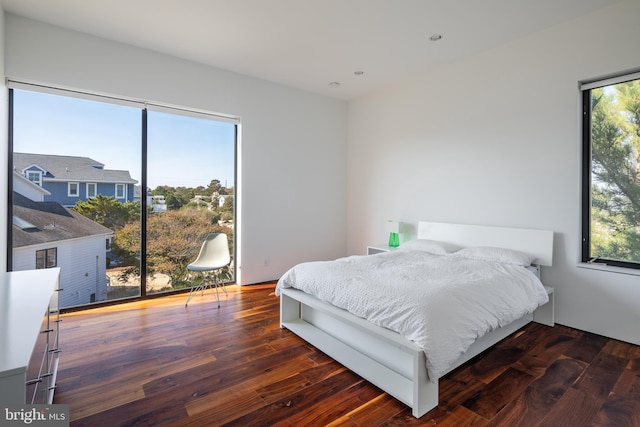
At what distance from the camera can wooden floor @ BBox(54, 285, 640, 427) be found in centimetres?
179

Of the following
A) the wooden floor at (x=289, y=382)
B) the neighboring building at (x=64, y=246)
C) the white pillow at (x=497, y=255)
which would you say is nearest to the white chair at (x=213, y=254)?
the wooden floor at (x=289, y=382)

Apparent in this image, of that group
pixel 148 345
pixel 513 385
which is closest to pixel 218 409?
pixel 148 345

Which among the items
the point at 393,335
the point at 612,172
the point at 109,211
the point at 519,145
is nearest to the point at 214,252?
the point at 109,211

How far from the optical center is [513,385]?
2.08 m

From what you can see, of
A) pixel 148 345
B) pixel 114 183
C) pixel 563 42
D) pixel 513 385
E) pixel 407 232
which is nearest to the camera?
pixel 513 385

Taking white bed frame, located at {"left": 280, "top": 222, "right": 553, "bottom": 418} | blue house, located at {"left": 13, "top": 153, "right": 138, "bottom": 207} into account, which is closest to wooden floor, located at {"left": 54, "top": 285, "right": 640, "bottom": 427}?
white bed frame, located at {"left": 280, "top": 222, "right": 553, "bottom": 418}

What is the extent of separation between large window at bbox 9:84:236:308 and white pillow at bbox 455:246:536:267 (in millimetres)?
3076

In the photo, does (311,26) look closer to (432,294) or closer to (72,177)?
(432,294)

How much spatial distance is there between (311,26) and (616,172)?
3130 millimetres

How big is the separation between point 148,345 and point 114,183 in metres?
2.00

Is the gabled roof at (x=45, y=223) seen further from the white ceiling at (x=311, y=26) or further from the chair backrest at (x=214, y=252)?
the white ceiling at (x=311, y=26)

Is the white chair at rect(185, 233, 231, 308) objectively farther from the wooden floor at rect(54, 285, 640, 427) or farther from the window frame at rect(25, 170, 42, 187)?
the window frame at rect(25, 170, 42, 187)

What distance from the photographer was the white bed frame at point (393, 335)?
6.10 ft

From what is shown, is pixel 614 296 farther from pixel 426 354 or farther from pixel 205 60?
pixel 205 60
